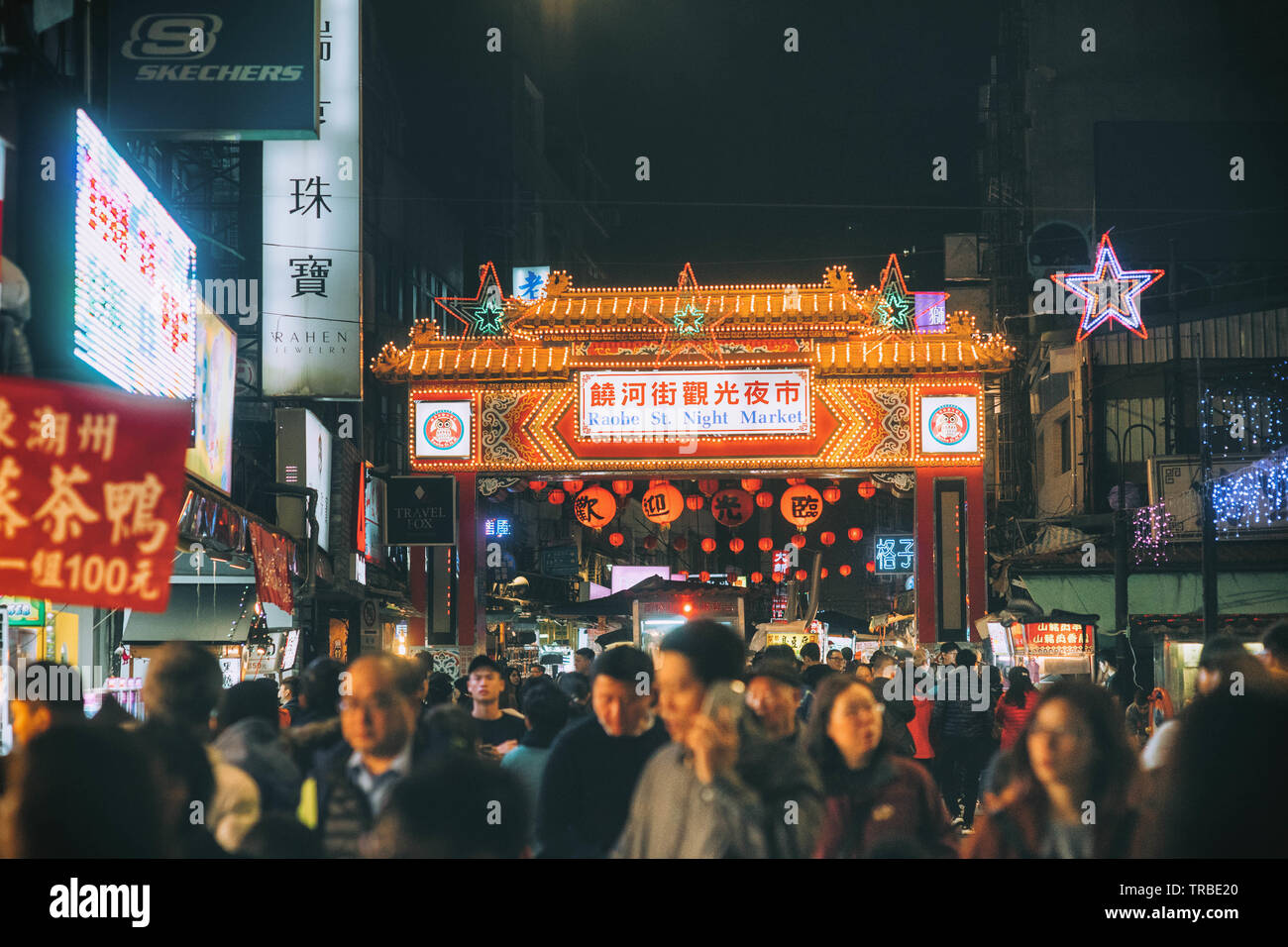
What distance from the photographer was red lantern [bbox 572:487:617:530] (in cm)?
2631

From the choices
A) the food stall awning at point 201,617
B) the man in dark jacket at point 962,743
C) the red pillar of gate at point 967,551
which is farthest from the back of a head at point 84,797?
the red pillar of gate at point 967,551

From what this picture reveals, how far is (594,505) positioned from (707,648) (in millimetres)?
21160

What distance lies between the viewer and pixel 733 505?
26.8 meters

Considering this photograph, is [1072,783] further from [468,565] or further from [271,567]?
[468,565]

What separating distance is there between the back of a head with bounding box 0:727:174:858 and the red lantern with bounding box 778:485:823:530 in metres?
22.4

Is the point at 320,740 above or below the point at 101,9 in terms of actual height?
below

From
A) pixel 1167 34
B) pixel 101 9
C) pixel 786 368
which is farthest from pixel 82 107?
pixel 1167 34

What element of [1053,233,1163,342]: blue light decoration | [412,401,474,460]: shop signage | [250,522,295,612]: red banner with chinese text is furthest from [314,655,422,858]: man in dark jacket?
[1053,233,1163,342]: blue light decoration

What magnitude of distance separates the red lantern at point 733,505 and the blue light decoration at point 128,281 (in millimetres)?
13522

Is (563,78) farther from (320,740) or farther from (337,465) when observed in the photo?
(320,740)

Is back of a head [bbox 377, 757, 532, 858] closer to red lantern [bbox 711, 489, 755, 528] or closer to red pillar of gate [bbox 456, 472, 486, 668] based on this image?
red pillar of gate [bbox 456, 472, 486, 668]

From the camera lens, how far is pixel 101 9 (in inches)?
502
